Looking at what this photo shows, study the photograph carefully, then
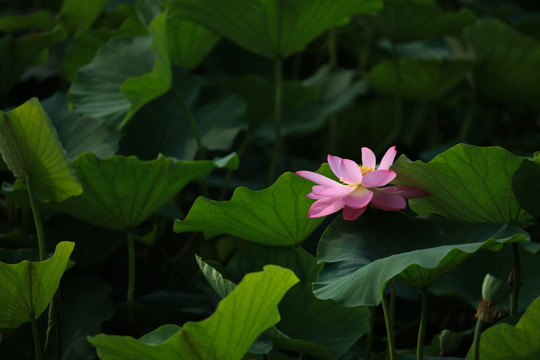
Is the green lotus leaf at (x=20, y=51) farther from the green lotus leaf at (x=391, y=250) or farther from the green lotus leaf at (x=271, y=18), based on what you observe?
the green lotus leaf at (x=391, y=250)

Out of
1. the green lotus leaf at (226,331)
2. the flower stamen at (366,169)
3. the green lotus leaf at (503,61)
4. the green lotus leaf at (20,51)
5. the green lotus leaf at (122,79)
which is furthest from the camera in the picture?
the green lotus leaf at (503,61)

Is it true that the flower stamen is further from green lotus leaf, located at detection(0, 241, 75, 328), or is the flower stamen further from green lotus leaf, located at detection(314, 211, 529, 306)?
green lotus leaf, located at detection(0, 241, 75, 328)

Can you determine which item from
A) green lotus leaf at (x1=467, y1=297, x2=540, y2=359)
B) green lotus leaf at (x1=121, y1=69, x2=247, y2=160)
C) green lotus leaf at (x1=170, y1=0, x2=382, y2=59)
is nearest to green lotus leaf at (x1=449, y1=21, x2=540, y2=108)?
green lotus leaf at (x1=170, y1=0, x2=382, y2=59)

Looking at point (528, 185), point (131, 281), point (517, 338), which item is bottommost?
point (131, 281)

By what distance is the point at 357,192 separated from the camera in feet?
2.34

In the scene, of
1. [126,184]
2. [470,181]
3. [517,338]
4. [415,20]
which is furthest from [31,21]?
[517,338]

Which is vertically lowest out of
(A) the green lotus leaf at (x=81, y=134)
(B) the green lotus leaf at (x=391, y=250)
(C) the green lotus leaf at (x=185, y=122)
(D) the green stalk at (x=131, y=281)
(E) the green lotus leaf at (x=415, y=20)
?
(D) the green stalk at (x=131, y=281)

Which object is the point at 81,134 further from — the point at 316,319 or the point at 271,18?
the point at 316,319

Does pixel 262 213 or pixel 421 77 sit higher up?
pixel 262 213

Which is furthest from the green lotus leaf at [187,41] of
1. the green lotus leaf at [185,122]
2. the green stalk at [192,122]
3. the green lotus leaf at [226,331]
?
the green lotus leaf at [226,331]

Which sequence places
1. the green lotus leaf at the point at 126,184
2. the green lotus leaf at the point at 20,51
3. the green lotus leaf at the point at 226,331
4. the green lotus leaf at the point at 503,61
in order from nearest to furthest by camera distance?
the green lotus leaf at the point at 226,331
the green lotus leaf at the point at 126,184
the green lotus leaf at the point at 20,51
the green lotus leaf at the point at 503,61

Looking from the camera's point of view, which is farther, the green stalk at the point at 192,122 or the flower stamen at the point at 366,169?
the green stalk at the point at 192,122

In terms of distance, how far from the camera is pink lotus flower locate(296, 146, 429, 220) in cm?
70

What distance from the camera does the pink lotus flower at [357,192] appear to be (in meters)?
0.70
